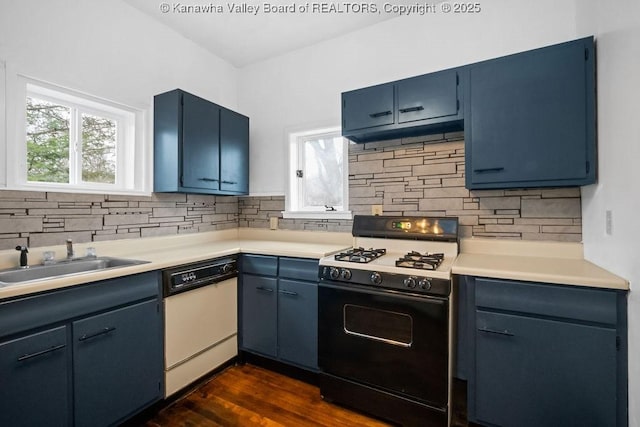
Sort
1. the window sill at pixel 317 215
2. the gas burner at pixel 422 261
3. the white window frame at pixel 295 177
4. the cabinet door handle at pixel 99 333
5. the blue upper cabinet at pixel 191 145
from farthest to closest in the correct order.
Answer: the white window frame at pixel 295 177, the window sill at pixel 317 215, the blue upper cabinet at pixel 191 145, the gas burner at pixel 422 261, the cabinet door handle at pixel 99 333

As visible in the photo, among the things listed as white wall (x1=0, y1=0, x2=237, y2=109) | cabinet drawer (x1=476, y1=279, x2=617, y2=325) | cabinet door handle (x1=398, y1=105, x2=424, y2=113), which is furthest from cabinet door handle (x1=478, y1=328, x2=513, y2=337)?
white wall (x1=0, y1=0, x2=237, y2=109)

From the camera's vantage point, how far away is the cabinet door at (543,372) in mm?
1353

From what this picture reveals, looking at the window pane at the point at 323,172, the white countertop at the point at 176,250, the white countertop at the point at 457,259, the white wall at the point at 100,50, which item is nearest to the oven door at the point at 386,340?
the white countertop at the point at 457,259

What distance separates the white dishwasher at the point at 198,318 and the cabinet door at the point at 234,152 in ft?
2.72

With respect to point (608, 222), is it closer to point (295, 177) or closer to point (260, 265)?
point (260, 265)

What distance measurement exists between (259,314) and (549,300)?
184 centimetres

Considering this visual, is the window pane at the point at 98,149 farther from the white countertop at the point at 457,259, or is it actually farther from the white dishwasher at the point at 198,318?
the white dishwasher at the point at 198,318

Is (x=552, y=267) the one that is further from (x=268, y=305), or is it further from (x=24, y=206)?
(x=24, y=206)

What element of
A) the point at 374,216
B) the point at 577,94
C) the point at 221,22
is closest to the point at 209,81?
the point at 221,22

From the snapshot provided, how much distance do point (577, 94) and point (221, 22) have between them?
2.58m

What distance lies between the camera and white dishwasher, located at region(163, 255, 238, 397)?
74.5 inches

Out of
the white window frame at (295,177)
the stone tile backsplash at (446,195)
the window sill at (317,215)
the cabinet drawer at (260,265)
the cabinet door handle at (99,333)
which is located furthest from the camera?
the white window frame at (295,177)

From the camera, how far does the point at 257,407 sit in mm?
1905

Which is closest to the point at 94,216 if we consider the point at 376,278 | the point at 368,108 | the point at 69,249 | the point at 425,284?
the point at 69,249
